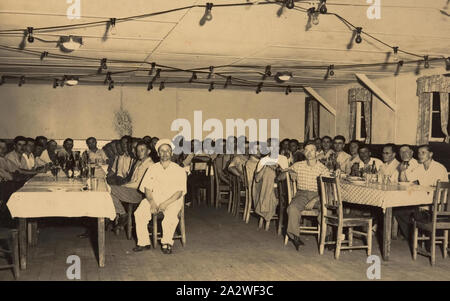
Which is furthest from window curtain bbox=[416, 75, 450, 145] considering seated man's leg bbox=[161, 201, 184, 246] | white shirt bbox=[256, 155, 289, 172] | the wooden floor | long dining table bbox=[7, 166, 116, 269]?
long dining table bbox=[7, 166, 116, 269]

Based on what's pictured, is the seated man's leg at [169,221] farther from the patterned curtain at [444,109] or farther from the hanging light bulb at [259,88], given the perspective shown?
the hanging light bulb at [259,88]

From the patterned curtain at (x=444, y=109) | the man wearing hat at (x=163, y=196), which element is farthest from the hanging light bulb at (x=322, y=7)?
the patterned curtain at (x=444, y=109)

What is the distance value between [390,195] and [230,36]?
2962 mm

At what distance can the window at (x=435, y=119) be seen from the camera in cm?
993

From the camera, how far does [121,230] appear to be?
7.37 m

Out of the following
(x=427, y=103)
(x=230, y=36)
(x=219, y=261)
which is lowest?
Result: (x=219, y=261)

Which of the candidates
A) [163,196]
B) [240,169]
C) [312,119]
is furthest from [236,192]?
[312,119]

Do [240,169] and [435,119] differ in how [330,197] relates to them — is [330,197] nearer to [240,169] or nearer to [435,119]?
[240,169]

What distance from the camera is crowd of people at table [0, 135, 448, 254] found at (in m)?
6.22

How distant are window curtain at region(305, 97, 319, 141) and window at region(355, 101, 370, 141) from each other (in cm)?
192

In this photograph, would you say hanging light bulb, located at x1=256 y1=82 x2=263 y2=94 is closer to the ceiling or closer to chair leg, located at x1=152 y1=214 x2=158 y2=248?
the ceiling

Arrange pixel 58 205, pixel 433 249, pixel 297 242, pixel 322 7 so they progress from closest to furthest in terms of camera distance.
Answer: pixel 58 205
pixel 322 7
pixel 433 249
pixel 297 242

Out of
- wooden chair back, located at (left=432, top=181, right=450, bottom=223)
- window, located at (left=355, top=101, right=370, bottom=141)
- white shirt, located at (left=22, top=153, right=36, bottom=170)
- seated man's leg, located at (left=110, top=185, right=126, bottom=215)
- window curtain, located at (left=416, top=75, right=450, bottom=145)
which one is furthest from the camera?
window, located at (left=355, top=101, right=370, bottom=141)

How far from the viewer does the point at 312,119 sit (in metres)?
14.6
